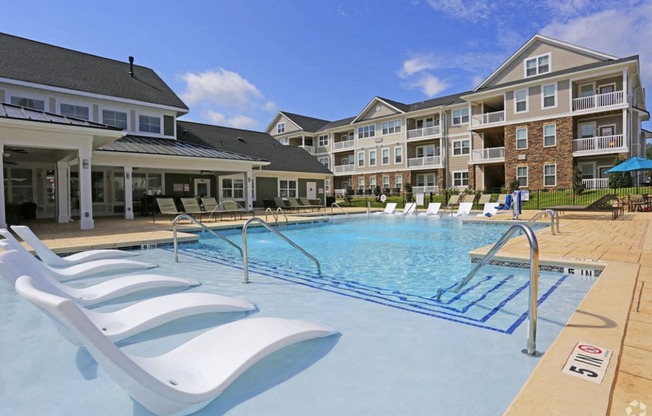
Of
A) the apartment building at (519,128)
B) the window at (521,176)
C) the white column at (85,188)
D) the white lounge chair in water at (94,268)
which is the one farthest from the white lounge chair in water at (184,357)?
the window at (521,176)

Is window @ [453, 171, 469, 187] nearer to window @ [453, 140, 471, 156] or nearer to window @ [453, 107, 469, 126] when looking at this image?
window @ [453, 140, 471, 156]

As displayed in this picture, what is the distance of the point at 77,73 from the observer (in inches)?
740

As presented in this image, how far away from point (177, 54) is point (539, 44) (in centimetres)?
2477

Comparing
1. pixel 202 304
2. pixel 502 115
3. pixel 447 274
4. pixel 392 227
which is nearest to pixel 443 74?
pixel 502 115

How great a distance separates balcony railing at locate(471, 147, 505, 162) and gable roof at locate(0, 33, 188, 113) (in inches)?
847

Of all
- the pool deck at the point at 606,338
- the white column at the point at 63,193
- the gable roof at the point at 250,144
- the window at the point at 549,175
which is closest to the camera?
the pool deck at the point at 606,338

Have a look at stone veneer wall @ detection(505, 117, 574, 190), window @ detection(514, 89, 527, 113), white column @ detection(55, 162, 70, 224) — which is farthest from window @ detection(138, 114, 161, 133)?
window @ detection(514, 89, 527, 113)

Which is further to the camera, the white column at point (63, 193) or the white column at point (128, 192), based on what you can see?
the white column at point (128, 192)

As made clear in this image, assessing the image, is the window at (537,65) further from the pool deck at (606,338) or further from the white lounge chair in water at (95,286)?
the white lounge chair in water at (95,286)

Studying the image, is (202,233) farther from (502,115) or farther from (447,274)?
(502,115)

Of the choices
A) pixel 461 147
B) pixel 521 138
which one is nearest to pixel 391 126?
pixel 461 147

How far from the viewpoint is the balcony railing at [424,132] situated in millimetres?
33006

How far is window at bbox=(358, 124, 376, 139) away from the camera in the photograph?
37688 millimetres

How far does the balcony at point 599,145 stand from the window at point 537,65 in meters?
5.96
